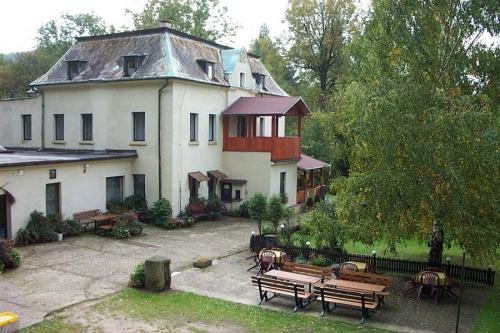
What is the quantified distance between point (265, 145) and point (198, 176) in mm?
4256

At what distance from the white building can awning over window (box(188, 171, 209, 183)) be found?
0.06 metres

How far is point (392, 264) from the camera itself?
56.0 ft

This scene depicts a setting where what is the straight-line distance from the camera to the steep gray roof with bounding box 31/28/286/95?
2588 cm

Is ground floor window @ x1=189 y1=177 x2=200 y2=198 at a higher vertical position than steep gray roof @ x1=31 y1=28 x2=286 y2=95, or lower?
lower

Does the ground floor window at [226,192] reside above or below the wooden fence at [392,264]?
above

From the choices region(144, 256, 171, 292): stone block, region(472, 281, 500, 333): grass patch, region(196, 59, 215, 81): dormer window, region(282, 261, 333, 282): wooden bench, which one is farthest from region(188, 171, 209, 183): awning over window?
region(472, 281, 500, 333): grass patch

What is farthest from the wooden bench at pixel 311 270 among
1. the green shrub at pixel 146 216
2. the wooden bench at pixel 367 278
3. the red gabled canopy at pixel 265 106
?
the red gabled canopy at pixel 265 106

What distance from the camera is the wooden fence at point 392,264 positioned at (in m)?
15.8

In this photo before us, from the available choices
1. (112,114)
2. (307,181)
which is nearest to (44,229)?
(112,114)

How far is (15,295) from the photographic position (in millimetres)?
13297

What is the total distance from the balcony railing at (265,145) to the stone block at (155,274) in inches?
582

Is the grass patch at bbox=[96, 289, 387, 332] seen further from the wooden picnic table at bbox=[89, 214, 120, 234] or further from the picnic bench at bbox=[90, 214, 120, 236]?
the wooden picnic table at bbox=[89, 214, 120, 234]

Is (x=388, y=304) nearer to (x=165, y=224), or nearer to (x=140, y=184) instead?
(x=165, y=224)

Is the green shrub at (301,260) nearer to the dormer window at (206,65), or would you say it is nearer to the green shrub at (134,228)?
the green shrub at (134,228)
